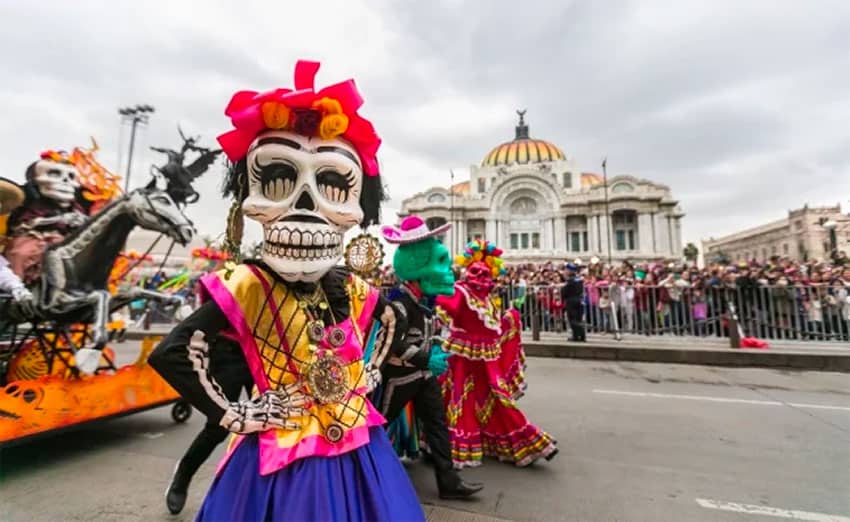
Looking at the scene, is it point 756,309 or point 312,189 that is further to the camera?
point 756,309

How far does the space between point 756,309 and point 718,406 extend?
5.13 metres

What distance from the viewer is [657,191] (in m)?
42.2

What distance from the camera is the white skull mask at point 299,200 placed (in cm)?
143

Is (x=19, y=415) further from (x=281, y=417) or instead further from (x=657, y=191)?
(x=657, y=191)

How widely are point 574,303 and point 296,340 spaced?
8.29 meters

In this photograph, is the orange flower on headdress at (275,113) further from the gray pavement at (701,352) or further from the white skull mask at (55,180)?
the gray pavement at (701,352)

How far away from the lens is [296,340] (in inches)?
57.2

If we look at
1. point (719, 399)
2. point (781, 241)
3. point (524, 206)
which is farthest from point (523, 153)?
point (719, 399)

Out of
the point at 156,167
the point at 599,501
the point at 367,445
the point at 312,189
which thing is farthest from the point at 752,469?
the point at 156,167

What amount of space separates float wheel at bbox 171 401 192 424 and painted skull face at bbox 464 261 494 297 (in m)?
3.18

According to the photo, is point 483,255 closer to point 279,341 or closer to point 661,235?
point 279,341

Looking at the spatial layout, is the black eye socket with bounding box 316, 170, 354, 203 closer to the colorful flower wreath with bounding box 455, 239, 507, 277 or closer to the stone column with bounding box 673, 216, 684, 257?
the colorful flower wreath with bounding box 455, 239, 507, 277

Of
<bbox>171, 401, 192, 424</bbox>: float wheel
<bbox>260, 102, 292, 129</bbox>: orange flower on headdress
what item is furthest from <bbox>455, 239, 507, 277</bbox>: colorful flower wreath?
<bbox>171, 401, 192, 424</bbox>: float wheel

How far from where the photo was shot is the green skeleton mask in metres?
2.50
